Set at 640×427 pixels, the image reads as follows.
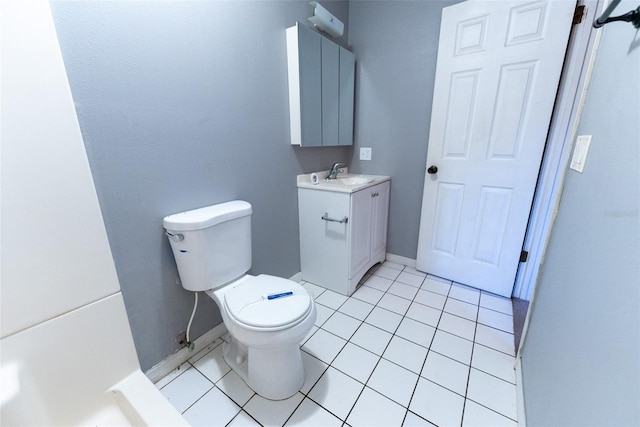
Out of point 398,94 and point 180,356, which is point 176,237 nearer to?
point 180,356

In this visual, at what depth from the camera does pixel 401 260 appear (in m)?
2.33

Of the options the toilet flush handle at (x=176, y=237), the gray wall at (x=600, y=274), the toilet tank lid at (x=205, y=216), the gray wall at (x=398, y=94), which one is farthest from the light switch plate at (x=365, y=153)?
the toilet flush handle at (x=176, y=237)

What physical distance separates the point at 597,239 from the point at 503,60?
4.60 ft

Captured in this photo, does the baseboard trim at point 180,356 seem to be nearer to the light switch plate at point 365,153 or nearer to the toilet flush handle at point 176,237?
the toilet flush handle at point 176,237

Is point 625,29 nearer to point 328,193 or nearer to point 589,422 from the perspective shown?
point 589,422

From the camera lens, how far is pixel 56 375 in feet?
2.57

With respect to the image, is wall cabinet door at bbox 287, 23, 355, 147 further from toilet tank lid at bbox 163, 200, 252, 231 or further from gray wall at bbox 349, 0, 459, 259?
toilet tank lid at bbox 163, 200, 252, 231

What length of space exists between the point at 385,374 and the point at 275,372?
54 cm

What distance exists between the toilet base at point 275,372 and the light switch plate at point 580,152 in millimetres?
1251

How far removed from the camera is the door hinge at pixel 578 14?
53.1 inches

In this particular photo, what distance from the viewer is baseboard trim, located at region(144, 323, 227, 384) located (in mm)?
1210

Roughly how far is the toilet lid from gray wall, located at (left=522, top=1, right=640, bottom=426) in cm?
82

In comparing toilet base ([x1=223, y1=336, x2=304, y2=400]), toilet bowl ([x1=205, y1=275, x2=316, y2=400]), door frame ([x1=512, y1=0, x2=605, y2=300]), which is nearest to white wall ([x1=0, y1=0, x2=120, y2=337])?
toilet bowl ([x1=205, y1=275, x2=316, y2=400])

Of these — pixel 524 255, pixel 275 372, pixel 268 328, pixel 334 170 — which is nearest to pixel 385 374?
pixel 275 372
